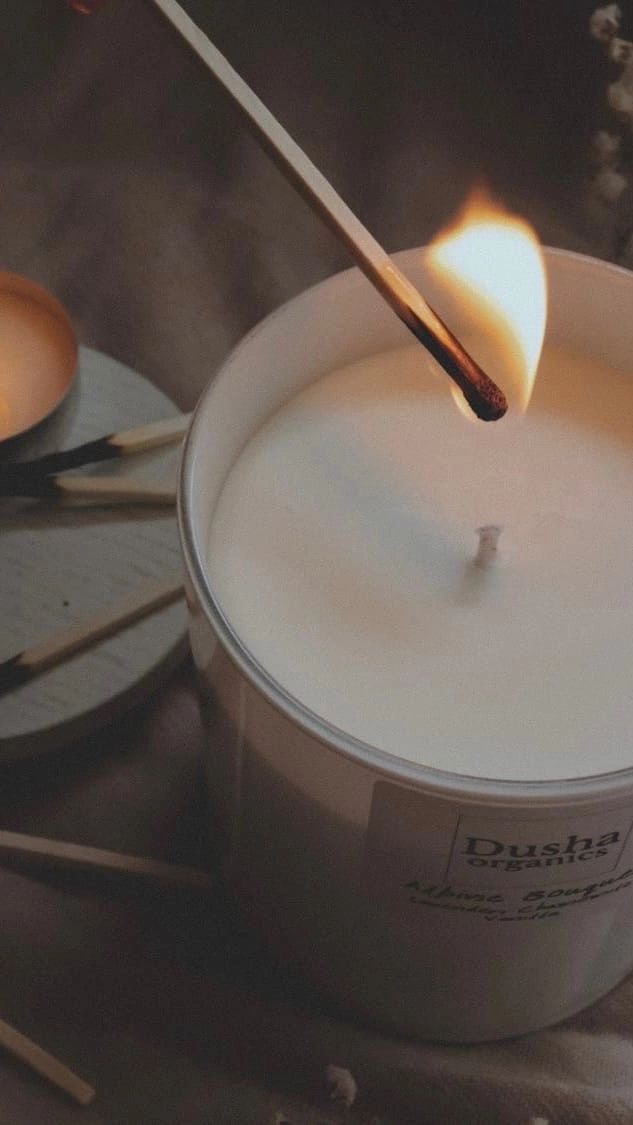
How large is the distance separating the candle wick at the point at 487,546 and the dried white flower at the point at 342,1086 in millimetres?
218

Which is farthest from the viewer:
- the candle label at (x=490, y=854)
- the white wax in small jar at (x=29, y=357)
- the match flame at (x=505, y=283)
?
the white wax in small jar at (x=29, y=357)

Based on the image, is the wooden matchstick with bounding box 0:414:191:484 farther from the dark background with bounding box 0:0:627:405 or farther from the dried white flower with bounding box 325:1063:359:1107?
the dried white flower with bounding box 325:1063:359:1107

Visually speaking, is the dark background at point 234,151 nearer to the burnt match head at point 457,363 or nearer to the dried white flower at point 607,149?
the dried white flower at point 607,149

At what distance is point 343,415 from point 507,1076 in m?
0.26

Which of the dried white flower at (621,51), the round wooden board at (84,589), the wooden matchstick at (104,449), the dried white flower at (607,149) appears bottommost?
the round wooden board at (84,589)

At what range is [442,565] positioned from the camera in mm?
471

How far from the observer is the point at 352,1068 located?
558 mm

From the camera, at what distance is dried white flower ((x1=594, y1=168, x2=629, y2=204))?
27.0 inches

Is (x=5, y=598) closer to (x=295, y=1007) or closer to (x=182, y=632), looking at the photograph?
(x=182, y=632)

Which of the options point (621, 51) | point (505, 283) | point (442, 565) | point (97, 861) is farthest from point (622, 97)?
point (97, 861)

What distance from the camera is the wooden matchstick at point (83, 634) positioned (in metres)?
0.64

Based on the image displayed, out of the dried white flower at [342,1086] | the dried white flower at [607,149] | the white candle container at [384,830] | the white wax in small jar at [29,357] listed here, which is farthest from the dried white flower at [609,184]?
the dried white flower at [342,1086]

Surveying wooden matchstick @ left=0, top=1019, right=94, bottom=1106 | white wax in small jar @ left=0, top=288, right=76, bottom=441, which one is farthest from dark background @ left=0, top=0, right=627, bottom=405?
wooden matchstick @ left=0, top=1019, right=94, bottom=1106

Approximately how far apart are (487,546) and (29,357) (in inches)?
14.6
